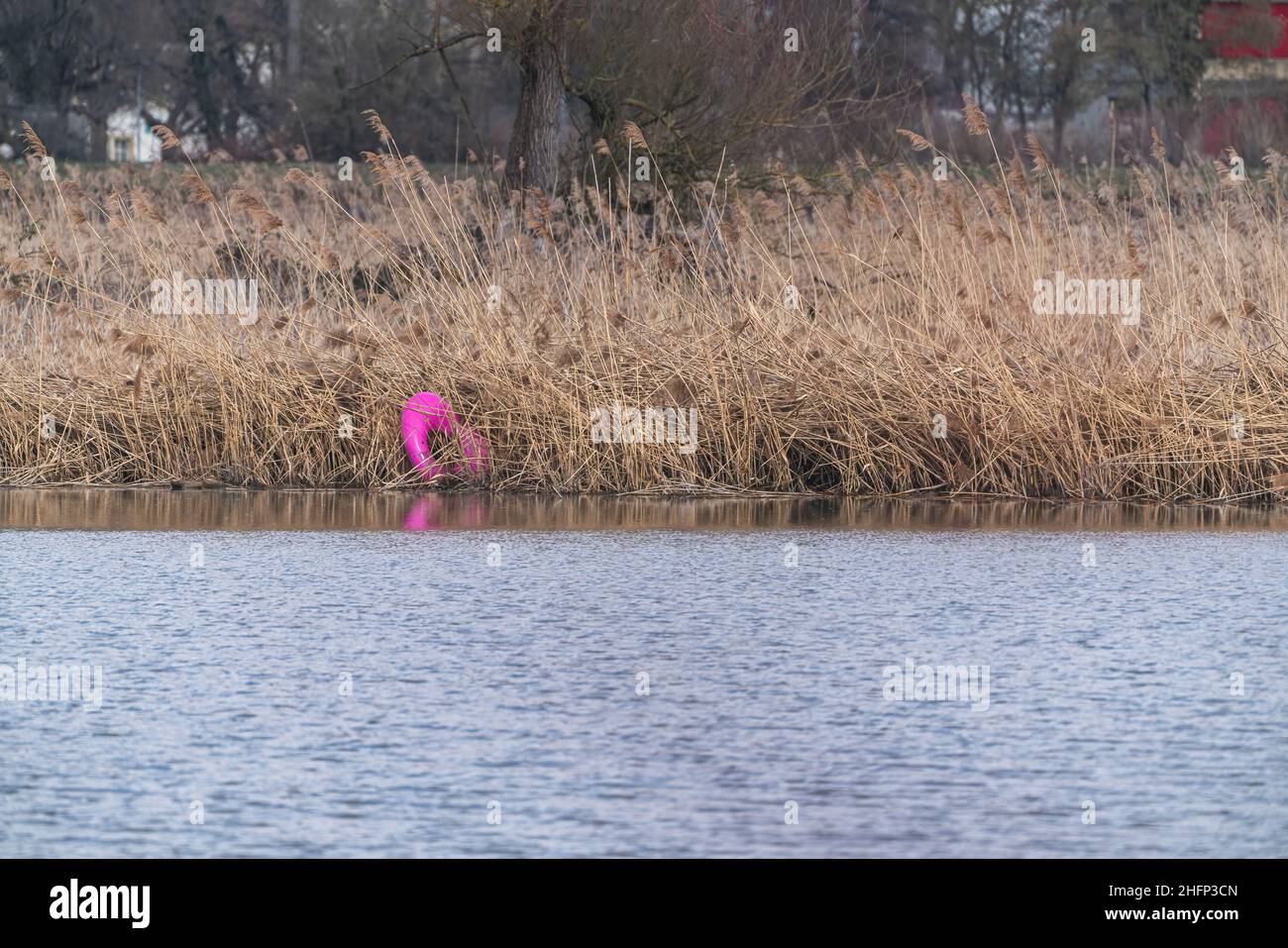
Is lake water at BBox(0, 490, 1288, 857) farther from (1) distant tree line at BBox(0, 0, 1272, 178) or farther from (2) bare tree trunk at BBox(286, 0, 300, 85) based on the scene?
(2) bare tree trunk at BBox(286, 0, 300, 85)

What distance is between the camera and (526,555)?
718cm

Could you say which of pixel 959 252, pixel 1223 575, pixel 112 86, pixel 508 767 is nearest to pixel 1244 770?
pixel 508 767

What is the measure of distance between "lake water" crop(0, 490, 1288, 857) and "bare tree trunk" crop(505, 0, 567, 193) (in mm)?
8945

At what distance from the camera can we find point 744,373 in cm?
931

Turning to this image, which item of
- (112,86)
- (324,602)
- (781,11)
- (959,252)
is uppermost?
(112,86)

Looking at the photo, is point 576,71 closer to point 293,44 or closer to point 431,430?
point 431,430

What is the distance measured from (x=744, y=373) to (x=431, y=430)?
1.51 meters

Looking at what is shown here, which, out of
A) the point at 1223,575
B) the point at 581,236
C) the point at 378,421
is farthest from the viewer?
the point at 581,236

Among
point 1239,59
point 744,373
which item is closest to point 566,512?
point 744,373

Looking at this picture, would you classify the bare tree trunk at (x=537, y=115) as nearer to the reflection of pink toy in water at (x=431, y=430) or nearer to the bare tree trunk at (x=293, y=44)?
the reflection of pink toy in water at (x=431, y=430)

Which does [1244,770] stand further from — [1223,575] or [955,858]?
[1223,575]

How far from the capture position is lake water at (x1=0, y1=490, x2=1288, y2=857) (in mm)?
3773

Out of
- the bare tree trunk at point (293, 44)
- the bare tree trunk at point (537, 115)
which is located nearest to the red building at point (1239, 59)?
the bare tree trunk at point (293, 44)
